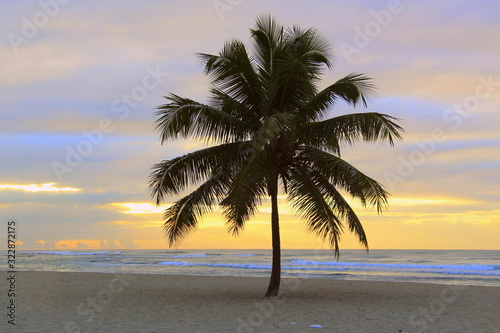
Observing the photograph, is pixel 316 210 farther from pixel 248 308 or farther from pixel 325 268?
pixel 325 268

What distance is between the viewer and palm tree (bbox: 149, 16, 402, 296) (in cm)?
1283

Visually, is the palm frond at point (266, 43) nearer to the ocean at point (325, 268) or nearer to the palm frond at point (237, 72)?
the palm frond at point (237, 72)

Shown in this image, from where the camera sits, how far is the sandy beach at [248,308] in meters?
10.4

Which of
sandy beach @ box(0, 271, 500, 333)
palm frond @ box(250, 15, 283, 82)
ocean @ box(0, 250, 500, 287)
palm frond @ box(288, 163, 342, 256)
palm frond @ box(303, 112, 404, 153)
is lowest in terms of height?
ocean @ box(0, 250, 500, 287)

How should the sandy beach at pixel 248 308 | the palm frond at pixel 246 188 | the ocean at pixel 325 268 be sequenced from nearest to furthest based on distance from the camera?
1. the sandy beach at pixel 248 308
2. the palm frond at pixel 246 188
3. the ocean at pixel 325 268

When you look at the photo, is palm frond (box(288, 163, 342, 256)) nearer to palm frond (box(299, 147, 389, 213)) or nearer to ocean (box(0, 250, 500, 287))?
palm frond (box(299, 147, 389, 213))

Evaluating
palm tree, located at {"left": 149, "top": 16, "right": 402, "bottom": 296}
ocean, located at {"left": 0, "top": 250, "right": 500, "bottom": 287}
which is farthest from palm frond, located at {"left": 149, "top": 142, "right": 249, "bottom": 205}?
ocean, located at {"left": 0, "top": 250, "right": 500, "bottom": 287}

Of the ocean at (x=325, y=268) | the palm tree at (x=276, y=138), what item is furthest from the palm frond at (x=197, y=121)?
the ocean at (x=325, y=268)

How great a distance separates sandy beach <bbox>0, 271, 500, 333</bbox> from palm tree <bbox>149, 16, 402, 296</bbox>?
68.2 inches

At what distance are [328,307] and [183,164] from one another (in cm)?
546

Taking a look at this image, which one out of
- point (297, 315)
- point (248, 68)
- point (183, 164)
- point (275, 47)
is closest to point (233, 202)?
point (183, 164)

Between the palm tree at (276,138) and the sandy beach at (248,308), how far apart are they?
1.73m

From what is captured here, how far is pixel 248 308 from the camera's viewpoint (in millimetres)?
12781

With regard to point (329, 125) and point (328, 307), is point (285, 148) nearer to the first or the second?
point (329, 125)
